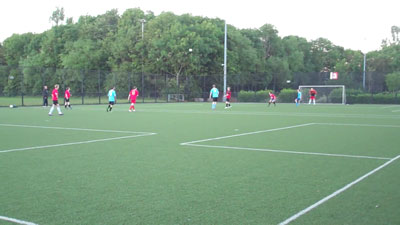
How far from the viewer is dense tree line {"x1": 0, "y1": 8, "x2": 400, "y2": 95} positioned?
4575 centimetres

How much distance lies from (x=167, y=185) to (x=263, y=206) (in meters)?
1.70

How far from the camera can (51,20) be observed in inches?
4055

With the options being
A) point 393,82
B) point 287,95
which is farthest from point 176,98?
point 393,82

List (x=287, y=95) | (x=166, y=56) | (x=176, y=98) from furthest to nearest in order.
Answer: (x=166, y=56), (x=176, y=98), (x=287, y=95)

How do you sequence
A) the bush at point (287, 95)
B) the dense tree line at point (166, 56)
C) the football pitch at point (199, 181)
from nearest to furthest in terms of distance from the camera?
1. the football pitch at point (199, 181)
2. the dense tree line at point (166, 56)
3. the bush at point (287, 95)

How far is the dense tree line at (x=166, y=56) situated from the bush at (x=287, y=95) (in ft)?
8.66

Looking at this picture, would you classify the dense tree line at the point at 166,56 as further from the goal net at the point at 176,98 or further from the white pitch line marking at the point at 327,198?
the white pitch line marking at the point at 327,198

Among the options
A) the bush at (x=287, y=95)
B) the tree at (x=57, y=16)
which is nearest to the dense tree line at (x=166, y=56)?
the bush at (x=287, y=95)

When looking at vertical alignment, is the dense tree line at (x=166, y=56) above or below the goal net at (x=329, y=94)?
above

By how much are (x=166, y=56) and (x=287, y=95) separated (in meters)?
17.8

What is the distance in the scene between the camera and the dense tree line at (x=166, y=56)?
150 ft

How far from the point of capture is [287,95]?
48156 mm

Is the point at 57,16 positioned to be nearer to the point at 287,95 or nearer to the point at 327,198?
the point at 287,95

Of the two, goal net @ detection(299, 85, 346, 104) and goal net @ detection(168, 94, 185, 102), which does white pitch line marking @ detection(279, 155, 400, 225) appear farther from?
goal net @ detection(168, 94, 185, 102)
